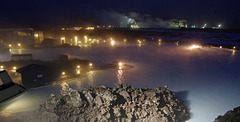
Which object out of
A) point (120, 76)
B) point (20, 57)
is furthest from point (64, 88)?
point (20, 57)

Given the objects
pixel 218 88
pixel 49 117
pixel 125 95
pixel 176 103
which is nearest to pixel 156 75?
pixel 218 88

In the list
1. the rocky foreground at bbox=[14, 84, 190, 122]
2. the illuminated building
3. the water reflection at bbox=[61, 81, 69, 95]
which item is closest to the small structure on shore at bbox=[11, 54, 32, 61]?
the water reflection at bbox=[61, 81, 69, 95]

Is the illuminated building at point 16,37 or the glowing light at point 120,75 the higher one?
the illuminated building at point 16,37

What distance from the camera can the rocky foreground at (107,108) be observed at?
6195 millimetres

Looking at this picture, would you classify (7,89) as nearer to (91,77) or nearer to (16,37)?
(91,77)

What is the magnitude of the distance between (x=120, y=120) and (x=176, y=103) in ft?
10.5

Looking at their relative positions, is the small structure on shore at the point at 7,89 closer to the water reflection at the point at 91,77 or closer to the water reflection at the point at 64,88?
the water reflection at the point at 64,88

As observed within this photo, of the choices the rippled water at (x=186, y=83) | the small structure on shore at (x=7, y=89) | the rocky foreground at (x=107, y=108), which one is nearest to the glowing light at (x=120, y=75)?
the rippled water at (x=186, y=83)

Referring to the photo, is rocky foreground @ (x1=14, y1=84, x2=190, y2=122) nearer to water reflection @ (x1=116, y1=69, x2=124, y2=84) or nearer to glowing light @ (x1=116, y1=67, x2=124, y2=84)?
water reflection @ (x1=116, y1=69, x2=124, y2=84)

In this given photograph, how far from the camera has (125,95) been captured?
746 cm

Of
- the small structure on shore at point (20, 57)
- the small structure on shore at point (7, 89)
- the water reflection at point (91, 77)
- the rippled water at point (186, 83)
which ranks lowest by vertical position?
the rippled water at point (186, 83)

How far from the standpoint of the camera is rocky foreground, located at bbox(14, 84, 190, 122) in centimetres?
620

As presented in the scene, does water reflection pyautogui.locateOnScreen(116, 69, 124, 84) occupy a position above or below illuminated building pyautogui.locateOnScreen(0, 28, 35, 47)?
below

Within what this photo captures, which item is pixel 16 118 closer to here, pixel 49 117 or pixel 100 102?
pixel 49 117
